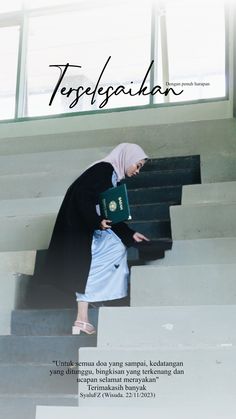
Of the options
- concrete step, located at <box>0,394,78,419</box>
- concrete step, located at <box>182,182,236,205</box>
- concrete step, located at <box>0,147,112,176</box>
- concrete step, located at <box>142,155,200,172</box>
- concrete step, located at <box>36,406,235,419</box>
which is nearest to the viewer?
concrete step, located at <box>36,406,235,419</box>

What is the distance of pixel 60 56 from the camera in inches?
152

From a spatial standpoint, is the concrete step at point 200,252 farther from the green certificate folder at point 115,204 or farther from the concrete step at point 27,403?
the concrete step at point 27,403

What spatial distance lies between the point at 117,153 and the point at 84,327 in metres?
0.79

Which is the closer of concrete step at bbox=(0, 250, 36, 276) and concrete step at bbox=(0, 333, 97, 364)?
concrete step at bbox=(0, 333, 97, 364)

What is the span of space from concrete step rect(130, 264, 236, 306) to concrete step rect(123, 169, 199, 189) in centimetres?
107

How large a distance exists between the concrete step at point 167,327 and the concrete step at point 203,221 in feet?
2.42

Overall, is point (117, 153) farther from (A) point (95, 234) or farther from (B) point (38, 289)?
(B) point (38, 289)

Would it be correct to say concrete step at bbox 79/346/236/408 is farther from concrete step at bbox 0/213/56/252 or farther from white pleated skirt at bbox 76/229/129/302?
concrete step at bbox 0/213/56/252

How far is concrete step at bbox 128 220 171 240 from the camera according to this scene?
9.59 feet

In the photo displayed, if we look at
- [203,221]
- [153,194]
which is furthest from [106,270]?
[153,194]

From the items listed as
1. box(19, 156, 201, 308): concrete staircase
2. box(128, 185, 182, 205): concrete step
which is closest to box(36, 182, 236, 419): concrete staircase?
box(19, 156, 201, 308): concrete staircase

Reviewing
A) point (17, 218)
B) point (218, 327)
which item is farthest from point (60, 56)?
point (218, 327)

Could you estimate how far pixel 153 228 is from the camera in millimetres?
2947

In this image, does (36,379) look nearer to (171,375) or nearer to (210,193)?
(171,375)
